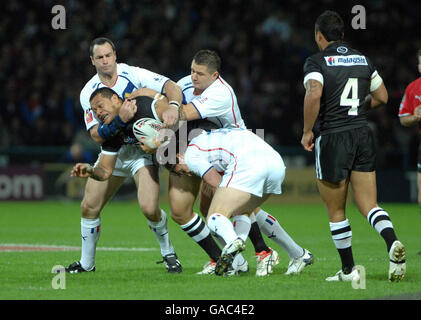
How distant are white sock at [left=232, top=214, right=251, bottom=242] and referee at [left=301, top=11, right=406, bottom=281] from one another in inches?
29.0

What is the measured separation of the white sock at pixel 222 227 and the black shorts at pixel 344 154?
3.18 feet

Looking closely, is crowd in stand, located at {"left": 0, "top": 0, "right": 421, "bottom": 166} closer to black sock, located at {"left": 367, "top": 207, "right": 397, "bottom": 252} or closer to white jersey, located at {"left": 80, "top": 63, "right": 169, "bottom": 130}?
white jersey, located at {"left": 80, "top": 63, "right": 169, "bottom": 130}

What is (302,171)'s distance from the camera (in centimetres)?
1886

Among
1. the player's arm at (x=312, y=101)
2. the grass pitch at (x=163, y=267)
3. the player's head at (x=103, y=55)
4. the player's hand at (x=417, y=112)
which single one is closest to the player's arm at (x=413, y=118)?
the player's hand at (x=417, y=112)

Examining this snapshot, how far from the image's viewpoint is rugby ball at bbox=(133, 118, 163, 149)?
736 cm

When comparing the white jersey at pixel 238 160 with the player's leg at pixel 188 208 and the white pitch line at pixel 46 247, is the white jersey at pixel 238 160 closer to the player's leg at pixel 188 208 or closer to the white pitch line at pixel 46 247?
the player's leg at pixel 188 208

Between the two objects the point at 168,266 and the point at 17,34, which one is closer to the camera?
the point at 168,266

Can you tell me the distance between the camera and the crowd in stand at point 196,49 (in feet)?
64.6

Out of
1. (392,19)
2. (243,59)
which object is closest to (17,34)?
(243,59)

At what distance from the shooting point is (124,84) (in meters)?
8.28

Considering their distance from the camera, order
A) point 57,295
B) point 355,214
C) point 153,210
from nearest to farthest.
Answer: point 57,295
point 153,210
point 355,214

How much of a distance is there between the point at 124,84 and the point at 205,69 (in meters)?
1.15

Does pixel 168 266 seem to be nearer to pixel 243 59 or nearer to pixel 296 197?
pixel 296 197

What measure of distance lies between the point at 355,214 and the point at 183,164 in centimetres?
972
